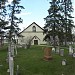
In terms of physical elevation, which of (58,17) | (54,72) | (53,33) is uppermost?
(58,17)

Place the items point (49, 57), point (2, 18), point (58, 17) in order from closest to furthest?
point (49, 57), point (2, 18), point (58, 17)

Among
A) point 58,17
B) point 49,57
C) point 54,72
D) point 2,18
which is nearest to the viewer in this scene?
point 54,72

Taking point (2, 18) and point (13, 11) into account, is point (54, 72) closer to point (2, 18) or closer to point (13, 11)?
point (2, 18)

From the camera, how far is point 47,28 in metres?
46.3

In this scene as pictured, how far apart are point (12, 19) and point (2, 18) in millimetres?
3087

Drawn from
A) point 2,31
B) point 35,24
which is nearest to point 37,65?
point 2,31

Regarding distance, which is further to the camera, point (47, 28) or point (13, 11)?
point (47, 28)

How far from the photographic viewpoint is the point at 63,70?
18500 millimetres

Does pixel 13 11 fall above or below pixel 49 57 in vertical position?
above

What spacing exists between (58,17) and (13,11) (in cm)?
899

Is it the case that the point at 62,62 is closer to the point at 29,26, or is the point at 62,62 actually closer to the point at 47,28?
the point at 47,28

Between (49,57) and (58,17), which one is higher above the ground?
(58,17)

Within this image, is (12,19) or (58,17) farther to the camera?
(58,17)

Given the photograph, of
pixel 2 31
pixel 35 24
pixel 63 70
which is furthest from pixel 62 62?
pixel 35 24
